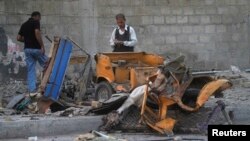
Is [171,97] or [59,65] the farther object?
[59,65]

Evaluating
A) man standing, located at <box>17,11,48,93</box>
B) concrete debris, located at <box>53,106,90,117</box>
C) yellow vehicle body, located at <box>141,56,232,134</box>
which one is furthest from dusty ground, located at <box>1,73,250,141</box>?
man standing, located at <box>17,11,48,93</box>

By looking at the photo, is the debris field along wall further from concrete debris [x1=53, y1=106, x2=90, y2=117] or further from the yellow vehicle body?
the yellow vehicle body

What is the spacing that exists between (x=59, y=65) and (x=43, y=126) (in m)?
1.80

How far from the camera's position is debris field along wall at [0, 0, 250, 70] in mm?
14281

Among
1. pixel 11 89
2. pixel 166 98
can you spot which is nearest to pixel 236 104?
pixel 166 98

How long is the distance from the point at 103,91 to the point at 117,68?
519 millimetres

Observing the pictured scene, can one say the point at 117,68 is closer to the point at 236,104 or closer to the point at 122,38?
the point at 122,38

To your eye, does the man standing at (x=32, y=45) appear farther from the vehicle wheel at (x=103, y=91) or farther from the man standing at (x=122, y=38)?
the vehicle wheel at (x=103, y=91)

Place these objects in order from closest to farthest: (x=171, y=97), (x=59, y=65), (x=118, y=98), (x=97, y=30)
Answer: (x=171, y=97), (x=118, y=98), (x=59, y=65), (x=97, y=30)

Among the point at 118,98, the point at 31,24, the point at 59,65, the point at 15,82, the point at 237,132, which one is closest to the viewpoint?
the point at 237,132

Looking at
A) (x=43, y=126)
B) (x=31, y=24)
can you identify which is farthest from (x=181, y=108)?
(x=31, y=24)

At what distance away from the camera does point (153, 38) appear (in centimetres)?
1530

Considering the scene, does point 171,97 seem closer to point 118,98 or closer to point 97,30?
point 118,98

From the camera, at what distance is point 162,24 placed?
606 inches
